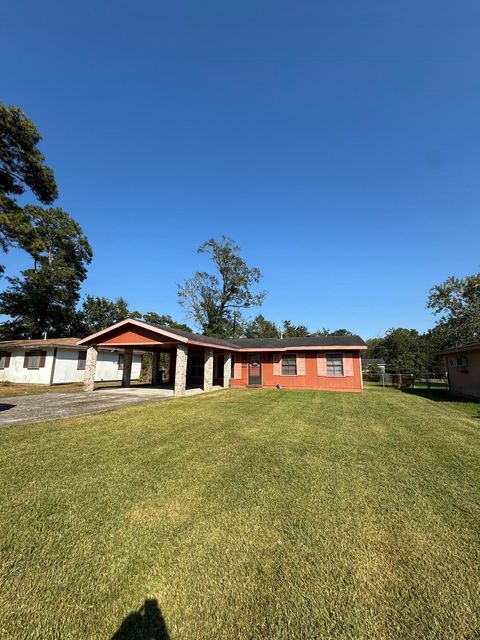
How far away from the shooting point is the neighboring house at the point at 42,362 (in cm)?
2100

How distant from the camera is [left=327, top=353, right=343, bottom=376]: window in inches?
712

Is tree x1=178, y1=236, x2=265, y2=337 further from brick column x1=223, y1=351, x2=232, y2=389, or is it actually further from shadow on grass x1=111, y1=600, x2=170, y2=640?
shadow on grass x1=111, y1=600, x2=170, y2=640

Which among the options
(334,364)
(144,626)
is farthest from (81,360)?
(144,626)

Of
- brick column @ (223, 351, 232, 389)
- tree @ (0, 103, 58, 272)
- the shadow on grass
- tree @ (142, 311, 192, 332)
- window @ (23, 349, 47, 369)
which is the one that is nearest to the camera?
the shadow on grass

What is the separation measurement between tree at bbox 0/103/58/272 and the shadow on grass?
19.9 m

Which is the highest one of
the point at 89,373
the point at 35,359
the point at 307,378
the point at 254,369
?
the point at 35,359

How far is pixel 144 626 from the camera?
2.01m

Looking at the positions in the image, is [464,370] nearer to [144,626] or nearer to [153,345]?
[153,345]

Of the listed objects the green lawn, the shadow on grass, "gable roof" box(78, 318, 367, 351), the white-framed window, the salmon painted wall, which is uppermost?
"gable roof" box(78, 318, 367, 351)

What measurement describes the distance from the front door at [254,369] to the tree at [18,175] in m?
15.0

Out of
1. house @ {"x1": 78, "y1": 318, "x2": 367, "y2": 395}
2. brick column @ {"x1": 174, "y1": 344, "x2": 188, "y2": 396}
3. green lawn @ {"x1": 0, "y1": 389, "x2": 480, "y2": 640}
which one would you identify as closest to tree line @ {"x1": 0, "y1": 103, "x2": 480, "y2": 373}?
house @ {"x1": 78, "y1": 318, "x2": 367, "y2": 395}

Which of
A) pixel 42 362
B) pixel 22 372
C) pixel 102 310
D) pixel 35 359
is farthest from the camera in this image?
pixel 102 310

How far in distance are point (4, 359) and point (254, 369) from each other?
19.5m

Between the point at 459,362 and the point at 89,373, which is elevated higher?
the point at 459,362
